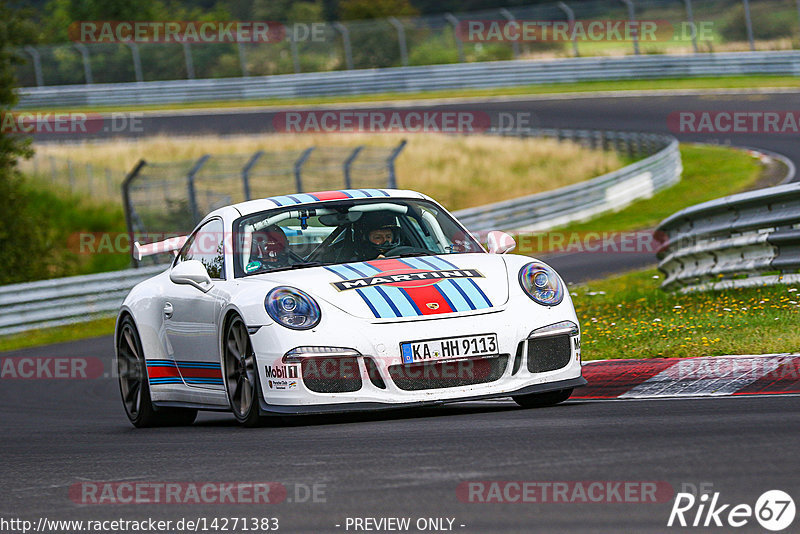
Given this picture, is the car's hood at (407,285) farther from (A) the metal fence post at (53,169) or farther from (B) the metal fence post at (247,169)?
(A) the metal fence post at (53,169)

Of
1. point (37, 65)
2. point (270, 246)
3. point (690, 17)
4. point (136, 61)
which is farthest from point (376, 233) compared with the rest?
point (37, 65)

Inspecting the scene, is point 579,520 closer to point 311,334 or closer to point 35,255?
point 311,334

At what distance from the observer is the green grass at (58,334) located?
19.0 meters

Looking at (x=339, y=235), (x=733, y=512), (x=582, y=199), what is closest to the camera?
(x=733, y=512)

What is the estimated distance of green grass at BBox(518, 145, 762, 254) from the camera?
2455cm

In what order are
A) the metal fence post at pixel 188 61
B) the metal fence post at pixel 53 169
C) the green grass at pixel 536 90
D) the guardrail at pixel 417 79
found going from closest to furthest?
the metal fence post at pixel 53 169 < the green grass at pixel 536 90 < the guardrail at pixel 417 79 < the metal fence post at pixel 188 61

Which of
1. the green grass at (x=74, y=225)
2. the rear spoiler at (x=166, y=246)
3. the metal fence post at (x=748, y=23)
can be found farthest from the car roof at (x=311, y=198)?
the metal fence post at (x=748, y=23)

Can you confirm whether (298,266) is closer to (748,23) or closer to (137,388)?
(137,388)

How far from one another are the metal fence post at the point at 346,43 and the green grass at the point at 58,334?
26.5 metres

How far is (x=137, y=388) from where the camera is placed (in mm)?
8922

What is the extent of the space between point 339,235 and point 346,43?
38.8 m

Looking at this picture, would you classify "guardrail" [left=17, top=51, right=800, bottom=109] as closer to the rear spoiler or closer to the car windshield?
the rear spoiler

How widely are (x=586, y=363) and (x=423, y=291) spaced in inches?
78.8

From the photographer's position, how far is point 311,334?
6.96 meters
